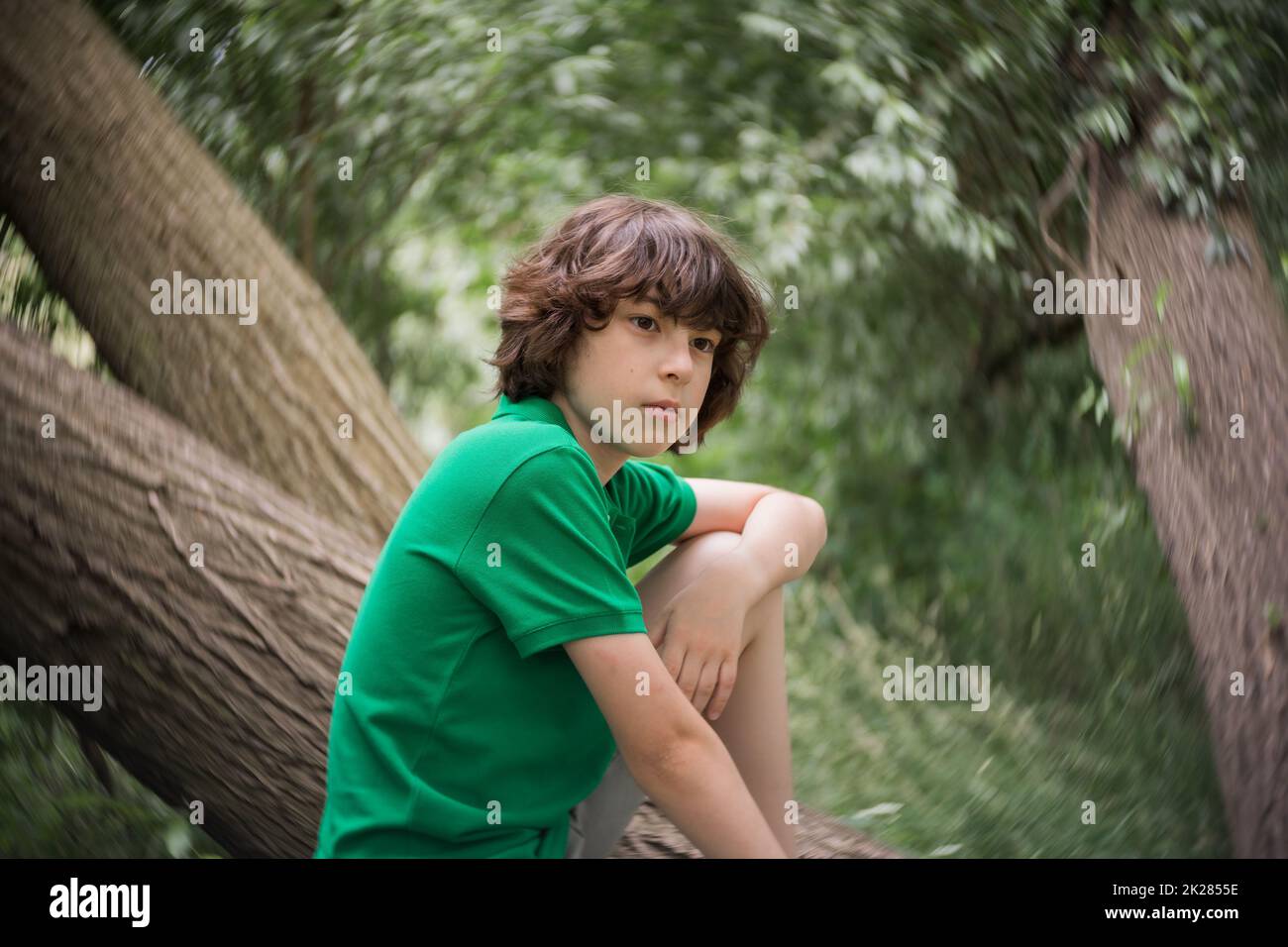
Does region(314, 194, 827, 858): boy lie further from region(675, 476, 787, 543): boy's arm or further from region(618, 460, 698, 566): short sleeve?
region(675, 476, 787, 543): boy's arm

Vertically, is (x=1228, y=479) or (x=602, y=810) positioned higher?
(x=1228, y=479)

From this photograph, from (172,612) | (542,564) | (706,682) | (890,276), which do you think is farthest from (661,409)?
(890,276)

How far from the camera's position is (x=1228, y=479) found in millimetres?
2182

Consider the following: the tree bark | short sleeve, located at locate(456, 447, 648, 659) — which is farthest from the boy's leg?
the tree bark

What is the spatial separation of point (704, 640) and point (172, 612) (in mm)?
886

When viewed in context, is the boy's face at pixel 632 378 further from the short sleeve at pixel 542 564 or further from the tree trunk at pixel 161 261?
the tree trunk at pixel 161 261

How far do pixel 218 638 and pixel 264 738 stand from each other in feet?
0.59

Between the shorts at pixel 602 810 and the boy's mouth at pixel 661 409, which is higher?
the boy's mouth at pixel 661 409

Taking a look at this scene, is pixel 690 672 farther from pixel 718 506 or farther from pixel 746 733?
pixel 718 506

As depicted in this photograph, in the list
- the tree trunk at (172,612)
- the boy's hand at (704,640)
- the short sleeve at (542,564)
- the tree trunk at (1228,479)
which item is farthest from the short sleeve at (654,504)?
the tree trunk at (1228,479)

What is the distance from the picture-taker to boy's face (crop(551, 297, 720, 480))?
1.55m

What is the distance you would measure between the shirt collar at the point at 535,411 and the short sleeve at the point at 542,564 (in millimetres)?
135

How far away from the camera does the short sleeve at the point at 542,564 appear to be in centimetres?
138
